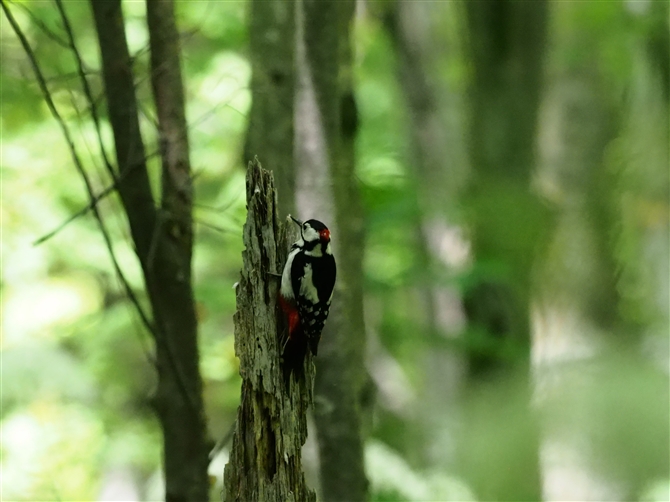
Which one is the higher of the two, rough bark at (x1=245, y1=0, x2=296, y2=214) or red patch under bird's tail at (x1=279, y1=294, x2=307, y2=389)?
rough bark at (x1=245, y1=0, x2=296, y2=214)

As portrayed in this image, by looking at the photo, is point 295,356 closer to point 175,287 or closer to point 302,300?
point 302,300

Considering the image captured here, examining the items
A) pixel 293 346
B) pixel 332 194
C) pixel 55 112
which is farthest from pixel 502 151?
pixel 55 112

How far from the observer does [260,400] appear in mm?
1742

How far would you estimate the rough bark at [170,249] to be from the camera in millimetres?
2336

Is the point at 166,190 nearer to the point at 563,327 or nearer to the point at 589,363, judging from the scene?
the point at 589,363

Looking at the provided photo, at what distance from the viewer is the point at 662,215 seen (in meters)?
7.71

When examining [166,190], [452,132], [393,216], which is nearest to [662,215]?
[452,132]

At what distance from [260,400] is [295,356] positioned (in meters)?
0.17

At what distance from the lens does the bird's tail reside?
1805mm

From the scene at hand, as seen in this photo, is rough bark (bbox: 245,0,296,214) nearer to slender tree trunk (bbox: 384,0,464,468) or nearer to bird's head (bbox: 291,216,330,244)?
bird's head (bbox: 291,216,330,244)

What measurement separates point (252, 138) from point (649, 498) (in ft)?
12.3

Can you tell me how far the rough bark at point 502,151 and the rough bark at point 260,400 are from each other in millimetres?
2899

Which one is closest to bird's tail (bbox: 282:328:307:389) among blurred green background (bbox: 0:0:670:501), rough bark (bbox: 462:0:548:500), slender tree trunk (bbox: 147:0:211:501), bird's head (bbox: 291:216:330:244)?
bird's head (bbox: 291:216:330:244)

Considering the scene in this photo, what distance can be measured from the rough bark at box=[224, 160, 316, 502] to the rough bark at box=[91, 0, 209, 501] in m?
0.64
